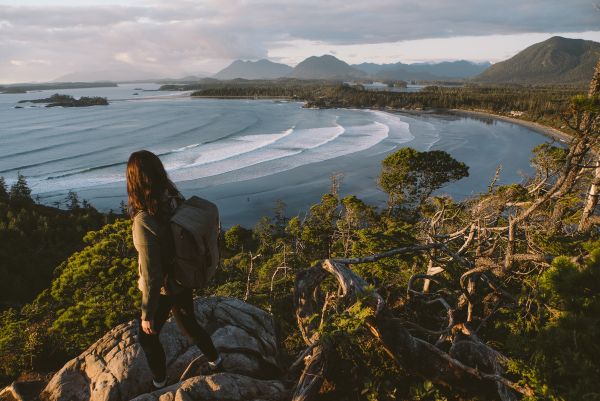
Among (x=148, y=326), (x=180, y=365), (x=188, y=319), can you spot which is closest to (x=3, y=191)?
(x=180, y=365)

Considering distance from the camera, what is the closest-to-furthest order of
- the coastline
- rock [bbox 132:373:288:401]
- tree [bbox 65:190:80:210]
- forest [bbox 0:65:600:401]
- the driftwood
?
forest [bbox 0:65:600:401] → rock [bbox 132:373:288:401] → the driftwood → tree [bbox 65:190:80:210] → the coastline

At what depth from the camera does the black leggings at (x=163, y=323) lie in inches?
125

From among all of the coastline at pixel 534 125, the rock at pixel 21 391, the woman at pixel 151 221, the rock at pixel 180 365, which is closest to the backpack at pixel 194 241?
the woman at pixel 151 221

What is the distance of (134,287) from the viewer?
5.65m

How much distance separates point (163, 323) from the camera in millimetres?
3248

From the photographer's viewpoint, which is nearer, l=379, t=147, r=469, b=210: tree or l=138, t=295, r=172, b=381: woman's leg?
l=138, t=295, r=172, b=381: woman's leg

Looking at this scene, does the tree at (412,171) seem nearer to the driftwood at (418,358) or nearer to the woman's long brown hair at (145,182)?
the driftwood at (418,358)

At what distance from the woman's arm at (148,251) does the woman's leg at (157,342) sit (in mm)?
365

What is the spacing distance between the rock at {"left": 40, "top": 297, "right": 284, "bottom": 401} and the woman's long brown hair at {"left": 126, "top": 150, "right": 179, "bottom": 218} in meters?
1.73

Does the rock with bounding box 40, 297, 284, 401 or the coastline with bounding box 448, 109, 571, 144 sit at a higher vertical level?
the rock with bounding box 40, 297, 284, 401

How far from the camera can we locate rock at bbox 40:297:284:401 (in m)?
3.49

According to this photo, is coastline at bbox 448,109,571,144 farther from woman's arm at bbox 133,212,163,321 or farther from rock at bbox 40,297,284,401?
woman's arm at bbox 133,212,163,321

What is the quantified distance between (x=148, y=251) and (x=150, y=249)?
18 millimetres

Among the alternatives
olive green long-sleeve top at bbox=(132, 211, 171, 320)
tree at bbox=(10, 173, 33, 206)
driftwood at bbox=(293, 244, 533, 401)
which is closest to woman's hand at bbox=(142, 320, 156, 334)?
olive green long-sleeve top at bbox=(132, 211, 171, 320)
